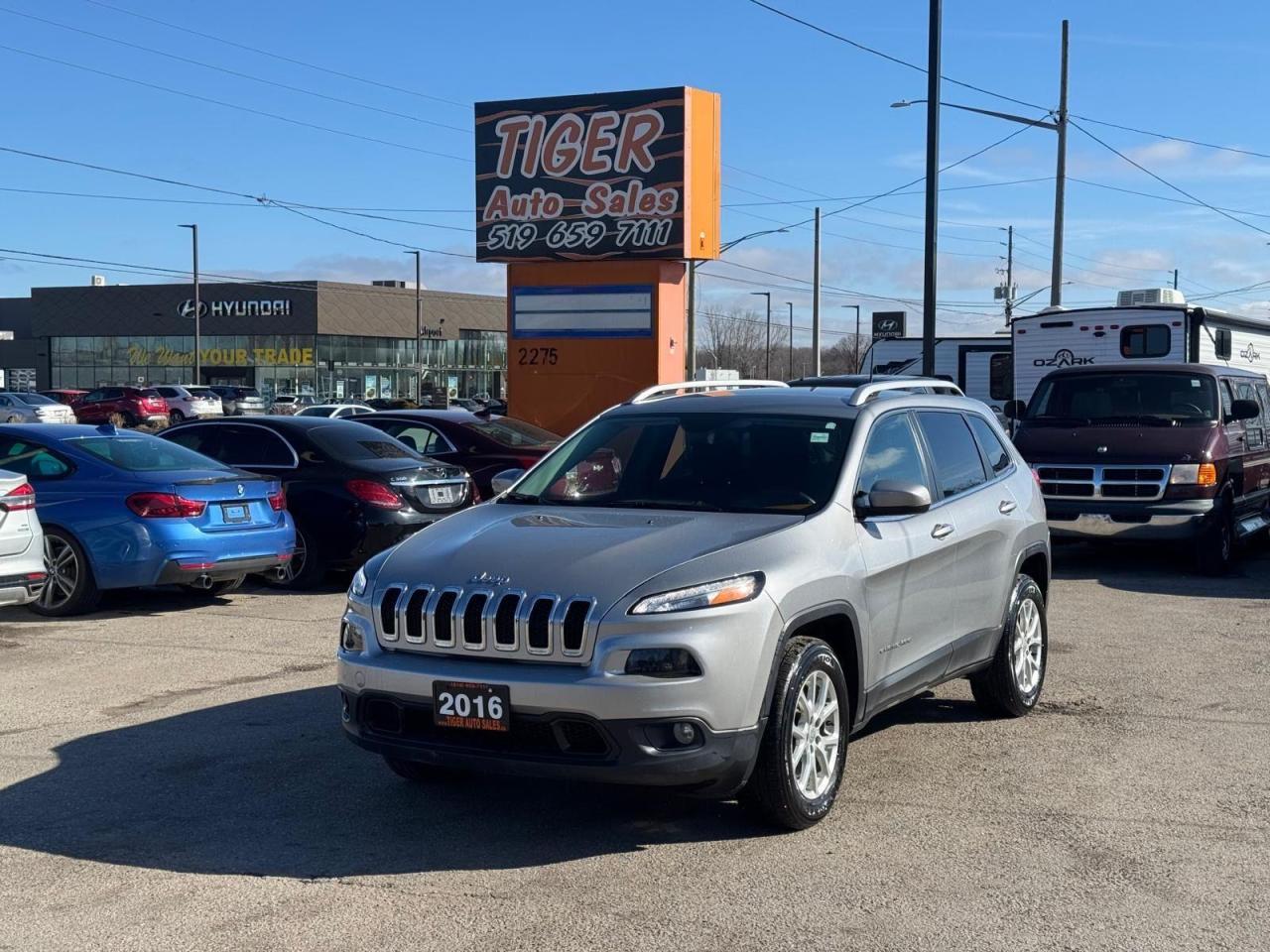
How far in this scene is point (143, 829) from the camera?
5.74 m

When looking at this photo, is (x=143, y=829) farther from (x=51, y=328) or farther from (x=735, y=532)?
(x=51, y=328)

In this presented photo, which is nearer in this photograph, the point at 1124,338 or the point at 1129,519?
the point at 1129,519

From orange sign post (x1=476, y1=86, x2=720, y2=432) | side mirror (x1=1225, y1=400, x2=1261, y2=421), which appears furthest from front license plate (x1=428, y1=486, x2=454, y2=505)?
orange sign post (x1=476, y1=86, x2=720, y2=432)

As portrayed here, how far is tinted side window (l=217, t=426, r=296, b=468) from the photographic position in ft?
42.9

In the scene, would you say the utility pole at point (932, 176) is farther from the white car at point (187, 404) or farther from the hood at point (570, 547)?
the white car at point (187, 404)

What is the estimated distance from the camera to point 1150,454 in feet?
Answer: 45.5

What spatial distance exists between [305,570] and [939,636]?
730 cm

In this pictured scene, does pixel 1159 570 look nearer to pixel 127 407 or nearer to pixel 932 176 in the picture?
pixel 932 176

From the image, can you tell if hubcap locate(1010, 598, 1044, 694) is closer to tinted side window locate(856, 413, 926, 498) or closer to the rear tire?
tinted side window locate(856, 413, 926, 498)

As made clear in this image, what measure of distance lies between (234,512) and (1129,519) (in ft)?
27.2

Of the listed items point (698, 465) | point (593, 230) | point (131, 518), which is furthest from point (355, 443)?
point (593, 230)

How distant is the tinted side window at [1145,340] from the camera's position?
18722 mm

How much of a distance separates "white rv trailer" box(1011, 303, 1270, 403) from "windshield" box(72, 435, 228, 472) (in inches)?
485

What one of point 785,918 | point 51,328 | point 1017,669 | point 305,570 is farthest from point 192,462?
point 51,328
